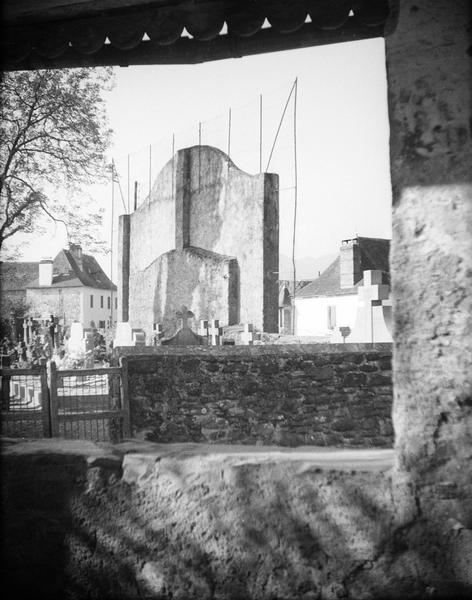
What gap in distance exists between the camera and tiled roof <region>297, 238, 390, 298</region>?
3478 centimetres

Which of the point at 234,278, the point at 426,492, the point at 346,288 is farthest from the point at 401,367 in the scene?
the point at 346,288

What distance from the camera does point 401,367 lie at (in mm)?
2172

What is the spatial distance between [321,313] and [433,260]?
1471 inches

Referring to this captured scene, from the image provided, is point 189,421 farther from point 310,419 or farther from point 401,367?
point 401,367

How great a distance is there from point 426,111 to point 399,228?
47 cm

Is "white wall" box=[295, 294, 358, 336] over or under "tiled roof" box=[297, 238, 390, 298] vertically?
under

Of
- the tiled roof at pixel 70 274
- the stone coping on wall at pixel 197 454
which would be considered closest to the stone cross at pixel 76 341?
the stone coping on wall at pixel 197 454

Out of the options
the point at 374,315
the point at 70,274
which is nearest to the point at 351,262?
the point at 374,315

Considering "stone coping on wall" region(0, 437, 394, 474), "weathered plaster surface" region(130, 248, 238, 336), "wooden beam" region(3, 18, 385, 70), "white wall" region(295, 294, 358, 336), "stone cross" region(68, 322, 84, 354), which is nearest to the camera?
"stone coping on wall" region(0, 437, 394, 474)

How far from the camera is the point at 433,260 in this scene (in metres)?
2.12

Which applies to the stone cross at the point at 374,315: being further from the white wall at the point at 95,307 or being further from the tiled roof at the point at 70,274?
the tiled roof at the point at 70,274

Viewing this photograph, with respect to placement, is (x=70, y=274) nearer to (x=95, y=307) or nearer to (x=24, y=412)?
(x=95, y=307)

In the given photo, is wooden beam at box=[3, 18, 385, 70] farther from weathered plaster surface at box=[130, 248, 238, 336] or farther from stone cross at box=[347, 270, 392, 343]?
weathered plaster surface at box=[130, 248, 238, 336]

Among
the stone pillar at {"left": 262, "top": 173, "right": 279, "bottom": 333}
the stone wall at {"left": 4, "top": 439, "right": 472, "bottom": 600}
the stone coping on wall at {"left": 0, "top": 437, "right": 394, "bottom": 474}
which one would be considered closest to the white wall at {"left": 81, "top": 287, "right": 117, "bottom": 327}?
the stone pillar at {"left": 262, "top": 173, "right": 279, "bottom": 333}
